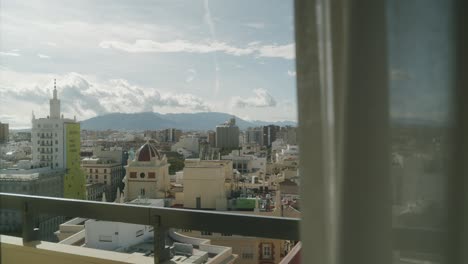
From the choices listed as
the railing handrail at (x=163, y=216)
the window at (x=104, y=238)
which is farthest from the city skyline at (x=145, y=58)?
the window at (x=104, y=238)

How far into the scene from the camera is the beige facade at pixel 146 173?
1.77 metres

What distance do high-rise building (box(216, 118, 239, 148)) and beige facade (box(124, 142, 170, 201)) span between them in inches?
10.5

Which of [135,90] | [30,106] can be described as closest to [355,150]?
[135,90]

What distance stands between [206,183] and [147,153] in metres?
0.31

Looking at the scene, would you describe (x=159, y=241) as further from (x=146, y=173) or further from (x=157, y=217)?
(x=146, y=173)

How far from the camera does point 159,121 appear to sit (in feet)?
6.07

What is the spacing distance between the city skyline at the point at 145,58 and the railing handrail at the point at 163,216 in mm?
453

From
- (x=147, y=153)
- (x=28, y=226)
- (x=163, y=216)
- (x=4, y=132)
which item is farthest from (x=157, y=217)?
(x=4, y=132)

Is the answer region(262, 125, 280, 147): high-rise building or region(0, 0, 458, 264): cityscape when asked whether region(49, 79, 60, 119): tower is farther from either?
A: region(262, 125, 280, 147): high-rise building

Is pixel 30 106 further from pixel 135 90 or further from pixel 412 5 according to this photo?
pixel 412 5

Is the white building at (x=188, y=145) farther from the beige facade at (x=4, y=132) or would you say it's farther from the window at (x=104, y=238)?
the beige facade at (x=4, y=132)

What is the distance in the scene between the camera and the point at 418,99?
33.2 inches

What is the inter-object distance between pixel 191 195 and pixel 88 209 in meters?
0.42

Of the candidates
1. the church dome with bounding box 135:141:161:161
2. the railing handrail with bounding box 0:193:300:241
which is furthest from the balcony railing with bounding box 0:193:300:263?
the church dome with bounding box 135:141:161:161
